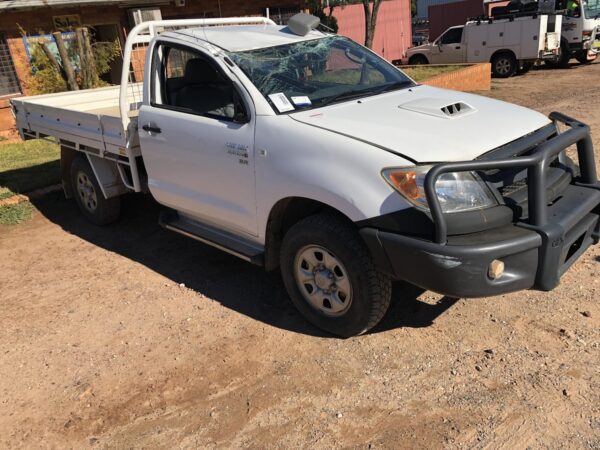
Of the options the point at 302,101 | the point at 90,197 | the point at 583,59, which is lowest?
the point at 90,197

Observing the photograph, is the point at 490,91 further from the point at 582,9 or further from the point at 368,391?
the point at 368,391

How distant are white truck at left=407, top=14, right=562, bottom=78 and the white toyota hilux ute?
565 inches

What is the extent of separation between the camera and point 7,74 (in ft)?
42.0

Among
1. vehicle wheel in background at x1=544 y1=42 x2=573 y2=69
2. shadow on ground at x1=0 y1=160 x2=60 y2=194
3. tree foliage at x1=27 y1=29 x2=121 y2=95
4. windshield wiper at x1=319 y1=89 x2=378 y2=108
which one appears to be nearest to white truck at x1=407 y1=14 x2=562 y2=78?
vehicle wheel in background at x1=544 y1=42 x2=573 y2=69

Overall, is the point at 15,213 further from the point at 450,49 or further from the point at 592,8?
the point at 592,8

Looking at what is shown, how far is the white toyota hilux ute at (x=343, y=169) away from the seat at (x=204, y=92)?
A: 0.04 ft

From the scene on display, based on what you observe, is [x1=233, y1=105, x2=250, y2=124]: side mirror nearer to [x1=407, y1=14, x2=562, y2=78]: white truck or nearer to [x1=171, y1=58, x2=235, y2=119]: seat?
[x1=171, y1=58, x2=235, y2=119]: seat

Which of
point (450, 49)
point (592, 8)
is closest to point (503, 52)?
point (450, 49)

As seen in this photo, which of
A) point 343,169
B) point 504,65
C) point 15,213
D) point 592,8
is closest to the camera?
point 343,169

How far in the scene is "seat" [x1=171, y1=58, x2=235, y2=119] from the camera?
4141mm

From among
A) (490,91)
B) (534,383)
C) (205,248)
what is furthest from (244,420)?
(490,91)

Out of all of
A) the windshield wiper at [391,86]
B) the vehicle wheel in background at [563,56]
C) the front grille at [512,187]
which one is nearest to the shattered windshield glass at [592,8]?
the vehicle wheel in background at [563,56]

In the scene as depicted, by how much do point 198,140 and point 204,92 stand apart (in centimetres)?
50

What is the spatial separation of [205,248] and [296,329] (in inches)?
72.5
